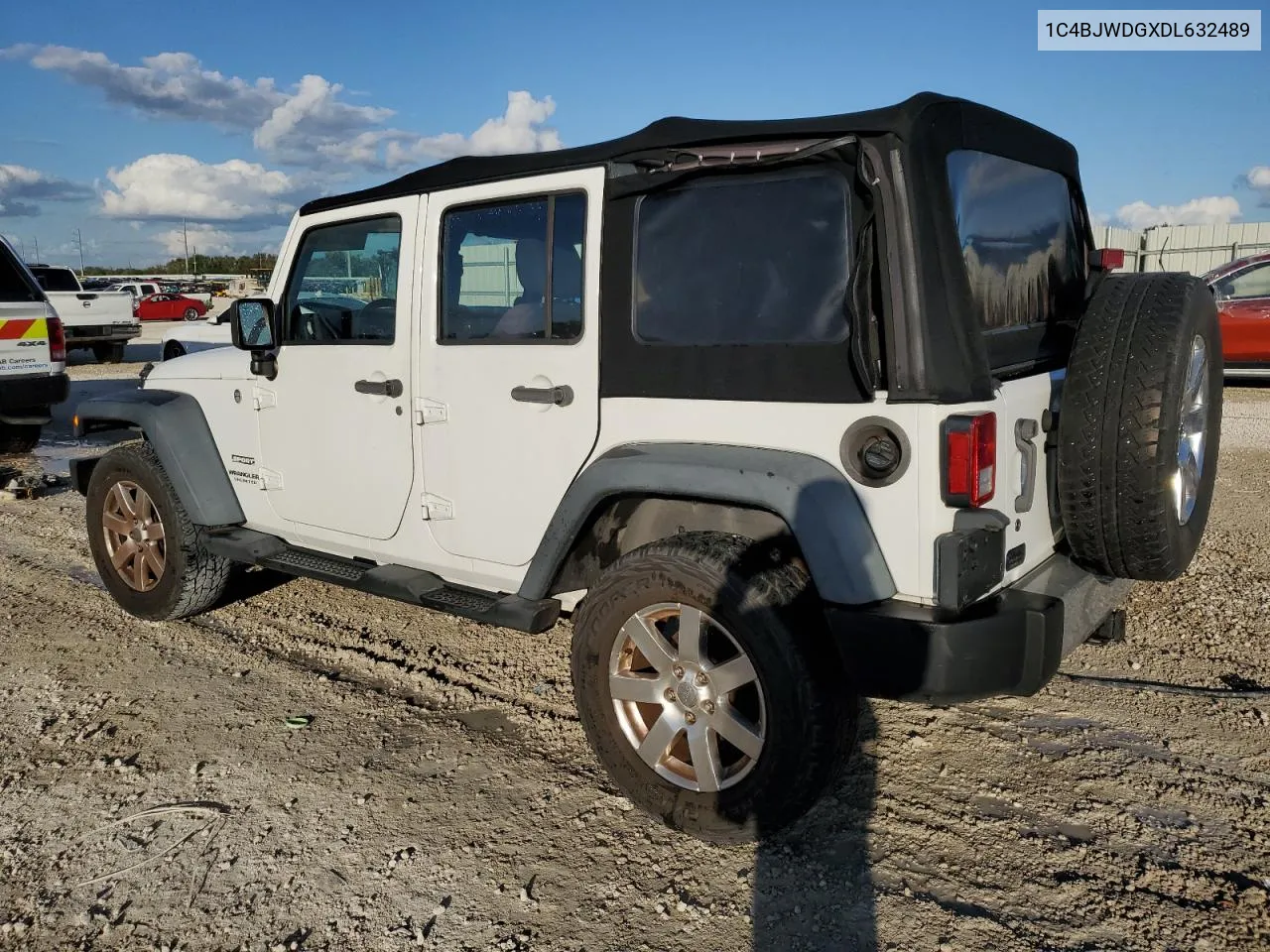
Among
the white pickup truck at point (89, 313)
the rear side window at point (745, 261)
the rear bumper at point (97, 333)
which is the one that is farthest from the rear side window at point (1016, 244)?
the rear bumper at point (97, 333)

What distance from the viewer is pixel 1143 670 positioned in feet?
13.5

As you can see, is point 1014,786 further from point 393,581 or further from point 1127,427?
point 393,581

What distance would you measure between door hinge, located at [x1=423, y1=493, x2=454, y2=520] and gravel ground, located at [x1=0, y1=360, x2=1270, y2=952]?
2.64 feet

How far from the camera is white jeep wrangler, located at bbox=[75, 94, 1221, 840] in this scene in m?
2.67

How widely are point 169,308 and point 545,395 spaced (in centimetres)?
3562

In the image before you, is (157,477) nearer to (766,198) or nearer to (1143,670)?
(766,198)

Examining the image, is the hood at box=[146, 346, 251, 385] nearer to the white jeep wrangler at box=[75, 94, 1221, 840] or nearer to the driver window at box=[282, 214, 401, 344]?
Answer: the driver window at box=[282, 214, 401, 344]

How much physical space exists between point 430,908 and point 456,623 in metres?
2.26

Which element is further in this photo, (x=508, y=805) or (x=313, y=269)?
(x=313, y=269)

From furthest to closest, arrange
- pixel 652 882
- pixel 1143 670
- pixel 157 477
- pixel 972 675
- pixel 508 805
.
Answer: pixel 157 477
pixel 1143 670
pixel 508 805
pixel 652 882
pixel 972 675

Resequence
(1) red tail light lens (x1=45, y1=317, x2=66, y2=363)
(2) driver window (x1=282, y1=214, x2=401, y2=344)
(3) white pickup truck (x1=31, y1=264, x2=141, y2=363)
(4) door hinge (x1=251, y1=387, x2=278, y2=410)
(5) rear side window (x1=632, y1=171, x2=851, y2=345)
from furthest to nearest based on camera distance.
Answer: (3) white pickup truck (x1=31, y1=264, x2=141, y2=363), (1) red tail light lens (x1=45, y1=317, x2=66, y2=363), (4) door hinge (x1=251, y1=387, x2=278, y2=410), (2) driver window (x1=282, y1=214, x2=401, y2=344), (5) rear side window (x1=632, y1=171, x2=851, y2=345)

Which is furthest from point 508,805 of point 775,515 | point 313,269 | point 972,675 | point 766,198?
point 313,269

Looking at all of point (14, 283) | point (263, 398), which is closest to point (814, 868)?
point (263, 398)

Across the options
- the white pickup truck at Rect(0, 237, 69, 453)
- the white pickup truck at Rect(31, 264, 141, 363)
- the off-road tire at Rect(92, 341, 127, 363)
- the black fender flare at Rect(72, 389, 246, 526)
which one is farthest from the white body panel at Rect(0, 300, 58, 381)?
the off-road tire at Rect(92, 341, 127, 363)
